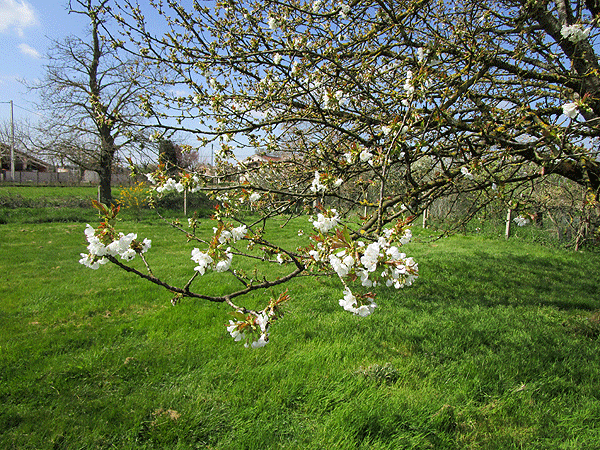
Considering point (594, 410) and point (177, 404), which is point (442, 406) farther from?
point (177, 404)

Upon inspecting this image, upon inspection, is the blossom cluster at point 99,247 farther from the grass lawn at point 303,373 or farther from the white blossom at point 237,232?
the grass lawn at point 303,373

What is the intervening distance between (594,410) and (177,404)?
292 centimetres

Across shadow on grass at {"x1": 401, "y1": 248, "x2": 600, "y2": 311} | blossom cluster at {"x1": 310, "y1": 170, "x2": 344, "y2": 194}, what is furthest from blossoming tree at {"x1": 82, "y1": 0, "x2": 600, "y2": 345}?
shadow on grass at {"x1": 401, "y1": 248, "x2": 600, "y2": 311}

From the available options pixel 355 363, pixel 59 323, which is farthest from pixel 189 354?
pixel 59 323

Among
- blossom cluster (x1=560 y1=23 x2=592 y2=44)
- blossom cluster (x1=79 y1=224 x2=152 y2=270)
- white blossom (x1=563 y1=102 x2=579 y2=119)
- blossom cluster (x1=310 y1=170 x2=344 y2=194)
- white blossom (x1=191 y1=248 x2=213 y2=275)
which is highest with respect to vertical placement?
blossom cluster (x1=560 y1=23 x2=592 y2=44)

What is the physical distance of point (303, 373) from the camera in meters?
2.54

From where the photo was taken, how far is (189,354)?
9.18 feet

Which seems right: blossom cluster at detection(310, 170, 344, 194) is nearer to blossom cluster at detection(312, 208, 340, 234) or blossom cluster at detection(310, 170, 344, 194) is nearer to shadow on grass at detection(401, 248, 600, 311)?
blossom cluster at detection(312, 208, 340, 234)

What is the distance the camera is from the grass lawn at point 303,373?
78.8 inches

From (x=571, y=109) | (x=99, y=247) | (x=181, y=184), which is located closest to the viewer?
(x=99, y=247)

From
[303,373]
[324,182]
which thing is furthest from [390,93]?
[303,373]

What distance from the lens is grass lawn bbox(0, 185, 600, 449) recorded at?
200 centimetres

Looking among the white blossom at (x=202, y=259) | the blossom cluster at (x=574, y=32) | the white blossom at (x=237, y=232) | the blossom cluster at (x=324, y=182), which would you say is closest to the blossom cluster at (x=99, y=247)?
the white blossom at (x=202, y=259)

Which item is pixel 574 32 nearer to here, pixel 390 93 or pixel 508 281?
pixel 390 93
